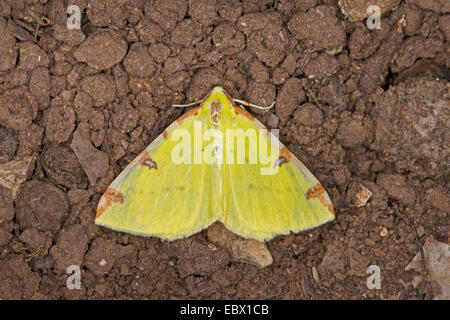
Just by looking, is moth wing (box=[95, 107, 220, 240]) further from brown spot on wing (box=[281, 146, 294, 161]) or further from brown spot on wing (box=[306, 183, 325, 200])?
brown spot on wing (box=[306, 183, 325, 200])

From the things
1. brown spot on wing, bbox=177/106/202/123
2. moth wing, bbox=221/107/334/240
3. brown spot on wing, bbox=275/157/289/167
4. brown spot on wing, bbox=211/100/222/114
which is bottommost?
moth wing, bbox=221/107/334/240

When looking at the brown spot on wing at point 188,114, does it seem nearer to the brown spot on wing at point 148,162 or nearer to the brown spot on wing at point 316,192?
the brown spot on wing at point 148,162

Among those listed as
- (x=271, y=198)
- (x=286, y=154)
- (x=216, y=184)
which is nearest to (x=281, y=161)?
(x=286, y=154)

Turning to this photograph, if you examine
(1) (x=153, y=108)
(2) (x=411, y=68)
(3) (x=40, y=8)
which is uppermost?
(3) (x=40, y=8)

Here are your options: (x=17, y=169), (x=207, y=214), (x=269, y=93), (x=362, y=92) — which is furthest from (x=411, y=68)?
(x=17, y=169)

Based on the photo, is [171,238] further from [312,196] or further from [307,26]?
[307,26]

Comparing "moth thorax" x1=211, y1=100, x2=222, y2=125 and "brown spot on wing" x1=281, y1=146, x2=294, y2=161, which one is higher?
"moth thorax" x1=211, y1=100, x2=222, y2=125

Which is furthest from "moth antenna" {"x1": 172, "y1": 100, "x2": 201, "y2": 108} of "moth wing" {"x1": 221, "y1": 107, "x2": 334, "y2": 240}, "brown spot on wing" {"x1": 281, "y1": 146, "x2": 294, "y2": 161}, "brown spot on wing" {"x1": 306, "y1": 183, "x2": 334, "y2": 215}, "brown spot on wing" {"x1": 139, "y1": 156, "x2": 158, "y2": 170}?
"brown spot on wing" {"x1": 306, "y1": 183, "x2": 334, "y2": 215}

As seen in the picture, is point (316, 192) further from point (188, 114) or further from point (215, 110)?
point (188, 114)
